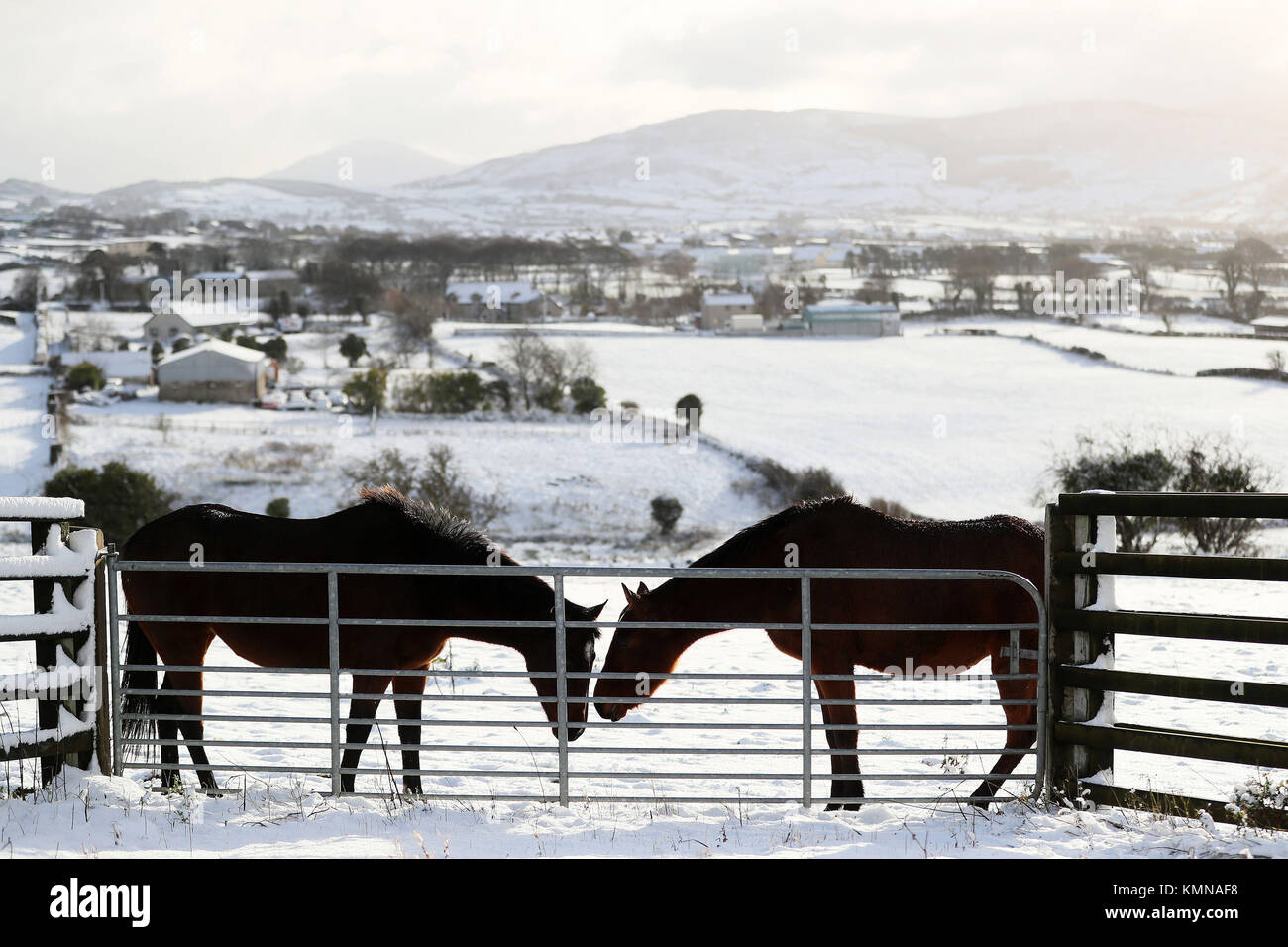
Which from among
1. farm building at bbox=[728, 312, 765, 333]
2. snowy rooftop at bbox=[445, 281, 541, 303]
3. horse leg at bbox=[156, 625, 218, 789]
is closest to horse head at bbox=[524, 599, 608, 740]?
horse leg at bbox=[156, 625, 218, 789]

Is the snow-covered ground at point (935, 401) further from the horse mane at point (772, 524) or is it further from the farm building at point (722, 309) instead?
the horse mane at point (772, 524)

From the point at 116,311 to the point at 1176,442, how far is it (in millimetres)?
87755

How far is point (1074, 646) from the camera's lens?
526 centimetres

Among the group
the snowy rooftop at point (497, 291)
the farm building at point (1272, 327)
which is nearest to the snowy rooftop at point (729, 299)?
the snowy rooftop at point (497, 291)

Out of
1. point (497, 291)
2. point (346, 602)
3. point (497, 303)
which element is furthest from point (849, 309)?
point (346, 602)

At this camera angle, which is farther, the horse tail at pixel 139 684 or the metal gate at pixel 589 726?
the horse tail at pixel 139 684

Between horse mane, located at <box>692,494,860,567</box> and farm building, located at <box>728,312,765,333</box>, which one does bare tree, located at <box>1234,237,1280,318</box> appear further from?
horse mane, located at <box>692,494,860,567</box>

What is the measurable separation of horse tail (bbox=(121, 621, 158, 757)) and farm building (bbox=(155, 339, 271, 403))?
1983 inches

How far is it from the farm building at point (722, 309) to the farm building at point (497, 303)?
1416 centimetres

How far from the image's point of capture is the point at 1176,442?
27.5m

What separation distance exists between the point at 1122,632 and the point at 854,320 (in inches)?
3187

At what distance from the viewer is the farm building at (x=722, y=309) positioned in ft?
303

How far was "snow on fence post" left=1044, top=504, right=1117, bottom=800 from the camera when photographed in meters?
5.22

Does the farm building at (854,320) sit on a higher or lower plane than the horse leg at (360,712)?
higher
